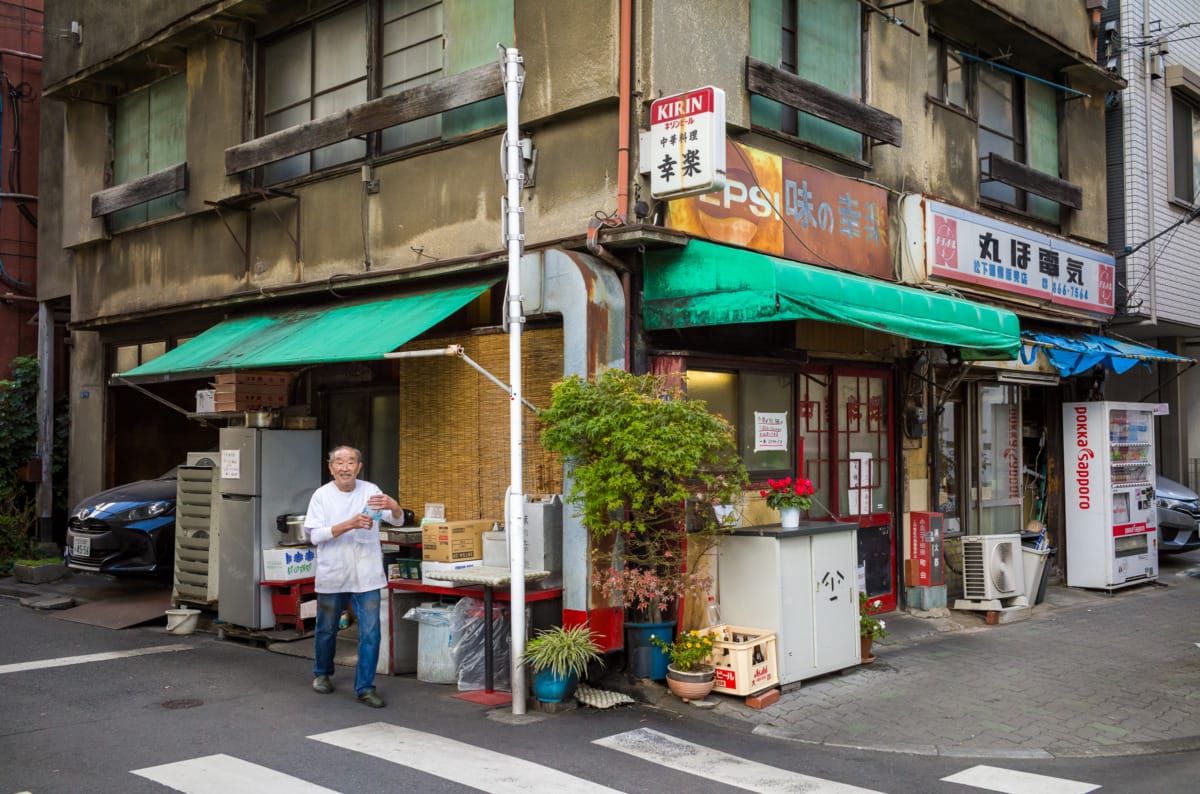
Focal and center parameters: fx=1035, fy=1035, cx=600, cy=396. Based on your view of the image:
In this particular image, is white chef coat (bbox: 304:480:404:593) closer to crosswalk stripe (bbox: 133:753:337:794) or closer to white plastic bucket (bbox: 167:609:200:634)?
crosswalk stripe (bbox: 133:753:337:794)

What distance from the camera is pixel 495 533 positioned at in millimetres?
8609

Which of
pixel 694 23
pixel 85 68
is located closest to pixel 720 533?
pixel 694 23

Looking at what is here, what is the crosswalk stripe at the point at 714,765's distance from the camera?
6109 mm

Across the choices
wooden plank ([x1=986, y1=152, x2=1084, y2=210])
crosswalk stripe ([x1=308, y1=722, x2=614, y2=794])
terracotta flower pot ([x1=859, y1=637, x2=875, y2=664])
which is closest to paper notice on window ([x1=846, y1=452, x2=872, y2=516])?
terracotta flower pot ([x1=859, y1=637, x2=875, y2=664])

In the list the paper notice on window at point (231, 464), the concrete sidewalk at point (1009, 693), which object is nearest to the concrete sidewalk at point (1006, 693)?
the concrete sidewalk at point (1009, 693)

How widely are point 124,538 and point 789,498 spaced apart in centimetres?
804

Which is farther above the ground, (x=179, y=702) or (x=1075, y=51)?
(x=1075, y=51)

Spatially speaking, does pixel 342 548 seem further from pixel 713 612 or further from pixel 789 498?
pixel 789 498

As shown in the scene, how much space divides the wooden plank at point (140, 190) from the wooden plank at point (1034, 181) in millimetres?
10307

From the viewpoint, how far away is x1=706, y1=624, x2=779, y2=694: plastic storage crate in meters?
7.86

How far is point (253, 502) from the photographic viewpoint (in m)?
10.6

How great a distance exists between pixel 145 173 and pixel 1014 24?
463 inches

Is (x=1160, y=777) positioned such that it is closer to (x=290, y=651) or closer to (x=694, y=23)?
(x=694, y=23)

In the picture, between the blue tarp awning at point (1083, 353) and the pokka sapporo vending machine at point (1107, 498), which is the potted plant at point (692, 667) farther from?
the pokka sapporo vending machine at point (1107, 498)
